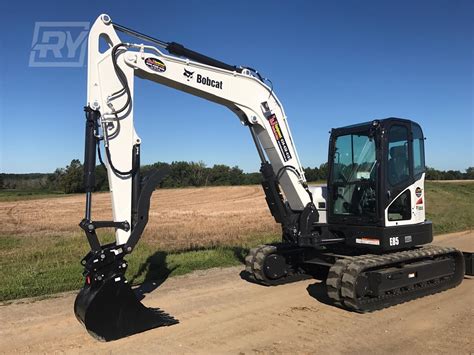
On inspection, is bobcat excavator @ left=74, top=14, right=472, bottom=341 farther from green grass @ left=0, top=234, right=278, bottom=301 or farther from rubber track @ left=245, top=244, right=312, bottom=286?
green grass @ left=0, top=234, right=278, bottom=301

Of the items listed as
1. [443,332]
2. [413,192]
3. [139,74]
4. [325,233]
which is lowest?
[443,332]

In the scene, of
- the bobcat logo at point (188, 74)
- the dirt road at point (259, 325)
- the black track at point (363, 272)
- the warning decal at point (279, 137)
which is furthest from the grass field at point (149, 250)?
the bobcat logo at point (188, 74)

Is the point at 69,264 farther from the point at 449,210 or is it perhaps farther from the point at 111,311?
the point at 449,210

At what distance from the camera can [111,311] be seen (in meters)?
5.78

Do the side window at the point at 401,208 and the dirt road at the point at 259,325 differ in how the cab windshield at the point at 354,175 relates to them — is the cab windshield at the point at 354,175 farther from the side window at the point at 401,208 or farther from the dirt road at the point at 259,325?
the dirt road at the point at 259,325

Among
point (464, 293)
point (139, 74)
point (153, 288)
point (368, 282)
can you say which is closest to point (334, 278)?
point (368, 282)

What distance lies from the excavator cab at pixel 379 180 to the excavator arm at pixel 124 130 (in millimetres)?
1289

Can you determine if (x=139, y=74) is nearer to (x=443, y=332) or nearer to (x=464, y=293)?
(x=443, y=332)

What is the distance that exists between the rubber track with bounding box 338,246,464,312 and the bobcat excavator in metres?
0.02

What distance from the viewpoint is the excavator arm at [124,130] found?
584 centimetres

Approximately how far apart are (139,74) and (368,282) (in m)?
4.74

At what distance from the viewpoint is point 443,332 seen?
5980 millimetres

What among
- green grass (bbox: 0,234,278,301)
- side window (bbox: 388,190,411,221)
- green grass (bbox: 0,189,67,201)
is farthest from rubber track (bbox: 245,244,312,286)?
green grass (bbox: 0,189,67,201)

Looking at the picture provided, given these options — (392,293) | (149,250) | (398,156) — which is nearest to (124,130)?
(398,156)
